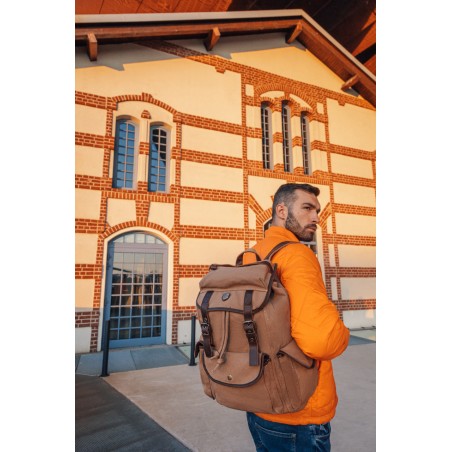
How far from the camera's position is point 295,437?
133cm

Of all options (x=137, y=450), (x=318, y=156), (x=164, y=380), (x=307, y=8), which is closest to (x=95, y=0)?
(x=307, y=8)

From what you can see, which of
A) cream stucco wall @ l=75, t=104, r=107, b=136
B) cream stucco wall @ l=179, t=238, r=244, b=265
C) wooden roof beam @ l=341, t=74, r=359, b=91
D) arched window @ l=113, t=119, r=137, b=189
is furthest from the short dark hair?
wooden roof beam @ l=341, t=74, r=359, b=91

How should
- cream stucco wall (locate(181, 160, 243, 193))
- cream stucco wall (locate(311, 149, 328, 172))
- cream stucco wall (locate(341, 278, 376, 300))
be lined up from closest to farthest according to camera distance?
cream stucco wall (locate(181, 160, 243, 193))
cream stucco wall (locate(341, 278, 376, 300))
cream stucco wall (locate(311, 149, 328, 172))

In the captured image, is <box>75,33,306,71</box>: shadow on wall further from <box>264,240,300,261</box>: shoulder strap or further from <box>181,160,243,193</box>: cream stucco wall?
<box>264,240,300,261</box>: shoulder strap

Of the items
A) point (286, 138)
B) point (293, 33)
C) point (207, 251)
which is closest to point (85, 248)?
point (207, 251)

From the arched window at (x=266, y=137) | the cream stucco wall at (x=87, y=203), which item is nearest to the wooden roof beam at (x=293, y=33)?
the arched window at (x=266, y=137)

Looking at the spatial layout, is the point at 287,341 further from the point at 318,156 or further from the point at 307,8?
the point at 307,8

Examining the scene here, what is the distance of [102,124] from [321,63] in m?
7.99

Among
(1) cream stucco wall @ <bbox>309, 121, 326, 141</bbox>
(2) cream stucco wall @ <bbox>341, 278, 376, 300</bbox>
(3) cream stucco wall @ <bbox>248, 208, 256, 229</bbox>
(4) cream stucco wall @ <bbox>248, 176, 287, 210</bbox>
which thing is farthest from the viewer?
(1) cream stucco wall @ <bbox>309, 121, 326, 141</bbox>

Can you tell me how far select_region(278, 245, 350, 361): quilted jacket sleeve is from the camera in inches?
46.4

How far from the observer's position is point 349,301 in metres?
9.55

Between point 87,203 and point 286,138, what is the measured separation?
252 inches

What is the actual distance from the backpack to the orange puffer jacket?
0.05 m

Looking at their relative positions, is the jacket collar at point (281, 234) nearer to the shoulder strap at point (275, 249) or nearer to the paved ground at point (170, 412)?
the shoulder strap at point (275, 249)
